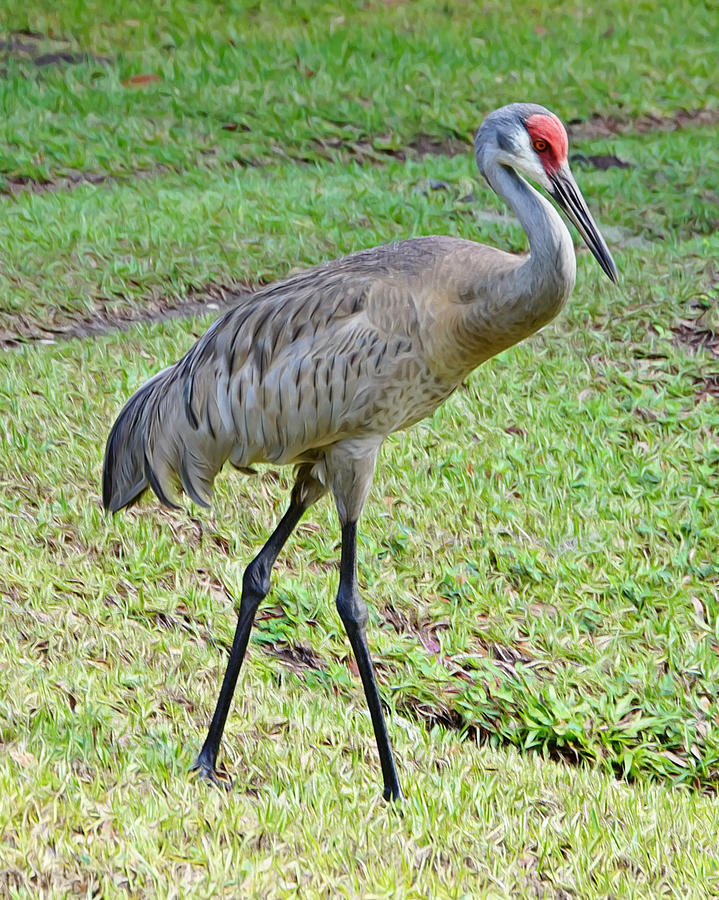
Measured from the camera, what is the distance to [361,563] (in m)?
5.09

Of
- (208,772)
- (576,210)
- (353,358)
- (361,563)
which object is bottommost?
(361,563)

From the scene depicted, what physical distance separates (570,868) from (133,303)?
427 cm

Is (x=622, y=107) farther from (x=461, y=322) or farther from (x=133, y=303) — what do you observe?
(x=461, y=322)

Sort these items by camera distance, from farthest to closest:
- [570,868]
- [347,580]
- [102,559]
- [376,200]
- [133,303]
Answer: [376,200] → [133,303] → [102,559] → [347,580] → [570,868]

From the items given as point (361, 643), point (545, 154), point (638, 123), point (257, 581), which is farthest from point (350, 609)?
point (638, 123)

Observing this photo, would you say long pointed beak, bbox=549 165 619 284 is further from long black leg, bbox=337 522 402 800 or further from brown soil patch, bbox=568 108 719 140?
brown soil patch, bbox=568 108 719 140

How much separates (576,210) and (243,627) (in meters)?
1.60

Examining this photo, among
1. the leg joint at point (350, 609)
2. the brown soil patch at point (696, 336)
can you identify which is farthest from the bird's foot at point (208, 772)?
the brown soil patch at point (696, 336)

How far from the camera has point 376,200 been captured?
323 inches

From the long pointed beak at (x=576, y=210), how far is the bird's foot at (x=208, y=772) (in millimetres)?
1849

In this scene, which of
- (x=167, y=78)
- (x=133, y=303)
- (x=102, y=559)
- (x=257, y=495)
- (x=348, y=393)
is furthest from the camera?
(x=167, y=78)

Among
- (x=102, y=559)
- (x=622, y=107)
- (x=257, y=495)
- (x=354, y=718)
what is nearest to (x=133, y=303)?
(x=257, y=495)

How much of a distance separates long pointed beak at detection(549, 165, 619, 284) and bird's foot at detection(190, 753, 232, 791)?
1.85 meters

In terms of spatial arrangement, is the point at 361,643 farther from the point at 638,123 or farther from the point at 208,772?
the point at 638,123
